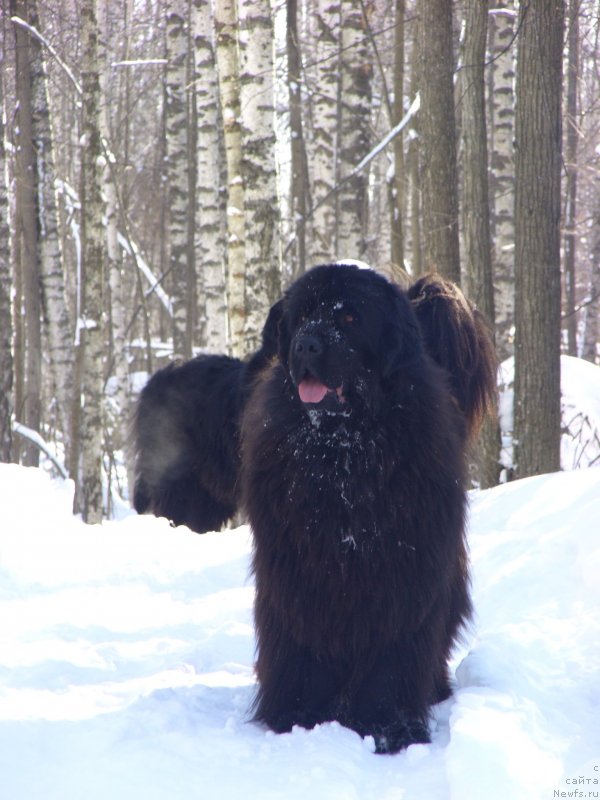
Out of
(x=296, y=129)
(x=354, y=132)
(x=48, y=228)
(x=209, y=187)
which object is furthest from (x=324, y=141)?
(x=296, y=129)

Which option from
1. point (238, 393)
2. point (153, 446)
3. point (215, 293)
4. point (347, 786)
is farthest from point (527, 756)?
point (215, 293)

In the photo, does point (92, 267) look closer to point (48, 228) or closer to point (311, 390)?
point (48, 228)

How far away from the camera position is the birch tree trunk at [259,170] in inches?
336

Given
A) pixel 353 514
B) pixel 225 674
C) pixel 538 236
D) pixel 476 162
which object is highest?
pixel 476 162

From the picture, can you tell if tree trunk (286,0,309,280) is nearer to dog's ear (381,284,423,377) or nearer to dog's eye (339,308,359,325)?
dog's ear (381,284,423,377)

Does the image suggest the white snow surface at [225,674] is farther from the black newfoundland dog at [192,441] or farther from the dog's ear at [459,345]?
the black newfoundland dog at [192,441]

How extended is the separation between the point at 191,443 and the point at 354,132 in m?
6.12

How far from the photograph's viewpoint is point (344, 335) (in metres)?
3.46

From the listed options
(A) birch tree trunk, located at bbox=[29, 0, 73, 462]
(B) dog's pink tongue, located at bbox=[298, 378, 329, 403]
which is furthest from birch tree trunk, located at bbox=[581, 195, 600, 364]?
(B) dog's pink tongue, located at bbox=[298, 378, 329, 403]

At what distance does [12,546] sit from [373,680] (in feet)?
8.64

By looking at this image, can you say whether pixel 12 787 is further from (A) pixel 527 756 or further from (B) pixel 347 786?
(A) pixel 527 756

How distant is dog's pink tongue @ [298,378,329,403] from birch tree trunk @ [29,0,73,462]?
9.41 metres

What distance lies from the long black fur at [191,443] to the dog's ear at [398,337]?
3864 mm

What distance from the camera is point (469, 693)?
3414mm
